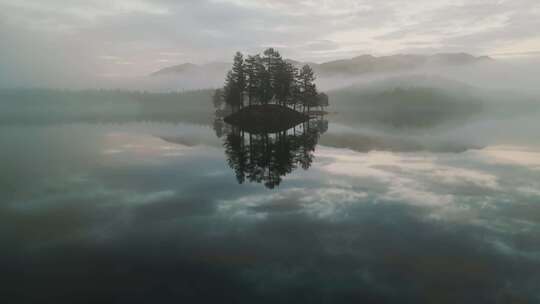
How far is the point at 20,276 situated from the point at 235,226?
9.70 m

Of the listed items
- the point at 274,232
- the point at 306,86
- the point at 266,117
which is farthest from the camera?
the point at 306,86

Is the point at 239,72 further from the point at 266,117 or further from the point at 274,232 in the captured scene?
the point at 274,232

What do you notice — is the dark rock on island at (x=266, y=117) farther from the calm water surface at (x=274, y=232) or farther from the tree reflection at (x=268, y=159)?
the calm water surface at (x=274, y=232)

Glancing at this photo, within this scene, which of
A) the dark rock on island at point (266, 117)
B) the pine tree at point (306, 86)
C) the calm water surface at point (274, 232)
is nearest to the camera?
the calm water surface at point (274, 232)

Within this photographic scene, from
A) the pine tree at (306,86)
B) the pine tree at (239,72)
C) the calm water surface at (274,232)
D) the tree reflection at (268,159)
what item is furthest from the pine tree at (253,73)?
the calm water surface at (274,232)

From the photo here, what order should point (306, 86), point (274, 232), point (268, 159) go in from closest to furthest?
point (274, 232) → point (268, 159) → point (306, 86)

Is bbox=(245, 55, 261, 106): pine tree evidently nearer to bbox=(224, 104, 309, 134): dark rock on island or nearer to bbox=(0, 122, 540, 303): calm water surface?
bbox=(224, 104, 309, 134): dark rock on island

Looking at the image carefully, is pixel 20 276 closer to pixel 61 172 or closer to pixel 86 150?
pixel 61 172

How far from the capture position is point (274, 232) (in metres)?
18.0

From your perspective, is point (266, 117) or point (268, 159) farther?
point (266, 117)

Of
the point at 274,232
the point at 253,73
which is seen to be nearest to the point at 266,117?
the point at 253,73

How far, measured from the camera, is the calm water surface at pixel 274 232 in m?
12.7

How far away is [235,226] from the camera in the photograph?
1909 centimetres

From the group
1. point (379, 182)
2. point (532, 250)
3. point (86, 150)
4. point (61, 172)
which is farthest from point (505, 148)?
point (86, 150)
